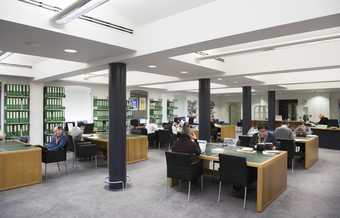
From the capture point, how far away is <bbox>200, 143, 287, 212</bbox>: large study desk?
142 inches

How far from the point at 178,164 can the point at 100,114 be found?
712cm

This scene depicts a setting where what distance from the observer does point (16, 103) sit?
311 inches

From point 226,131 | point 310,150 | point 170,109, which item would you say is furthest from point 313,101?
point 310,150

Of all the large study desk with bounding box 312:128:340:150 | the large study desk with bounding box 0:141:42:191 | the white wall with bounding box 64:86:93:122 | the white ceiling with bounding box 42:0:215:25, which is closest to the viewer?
the white ceiling with bounding box 42:0:215:25

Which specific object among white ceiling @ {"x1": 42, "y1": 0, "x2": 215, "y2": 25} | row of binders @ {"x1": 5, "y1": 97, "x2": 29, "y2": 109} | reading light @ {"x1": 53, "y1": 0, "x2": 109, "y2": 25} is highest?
white ceiling @ {"x1": 42, "y1": 0, "x2": 215, "y2": 25}

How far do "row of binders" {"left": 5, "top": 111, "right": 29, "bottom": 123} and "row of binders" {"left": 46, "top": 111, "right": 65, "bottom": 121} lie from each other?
0.68 meters

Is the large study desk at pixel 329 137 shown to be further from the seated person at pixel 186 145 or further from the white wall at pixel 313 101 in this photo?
the seated person at pixel 186 145

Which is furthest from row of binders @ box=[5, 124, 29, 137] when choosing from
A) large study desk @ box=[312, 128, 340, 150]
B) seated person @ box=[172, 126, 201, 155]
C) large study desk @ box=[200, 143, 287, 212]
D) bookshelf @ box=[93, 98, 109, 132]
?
large study desk @ box=[312, 128, 340, 150]

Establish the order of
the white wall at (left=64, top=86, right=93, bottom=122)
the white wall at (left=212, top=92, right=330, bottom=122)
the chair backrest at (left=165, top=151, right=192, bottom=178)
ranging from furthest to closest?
the white wall at (left=212, top=92, right=330, bottom=122) → the white wall at (left=64, top=86, right=93, bottom=122) → the chair backrest at (left=165, top=151, right=192, bottom=178)

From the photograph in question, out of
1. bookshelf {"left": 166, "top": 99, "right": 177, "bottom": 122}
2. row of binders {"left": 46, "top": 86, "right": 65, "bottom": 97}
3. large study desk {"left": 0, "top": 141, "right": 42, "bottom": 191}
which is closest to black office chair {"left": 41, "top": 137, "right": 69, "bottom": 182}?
large study desk {"left": 0, "top": 141, "right": 42, "bottom": 191}

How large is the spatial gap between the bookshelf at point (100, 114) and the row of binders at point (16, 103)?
268cm

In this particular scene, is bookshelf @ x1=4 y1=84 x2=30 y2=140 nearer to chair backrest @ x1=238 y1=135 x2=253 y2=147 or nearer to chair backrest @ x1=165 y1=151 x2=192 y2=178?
chair backrest @ x1=165 y1=151 x2=192 y2=178

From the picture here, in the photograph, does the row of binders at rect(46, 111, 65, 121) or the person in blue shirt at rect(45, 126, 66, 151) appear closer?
the person in blue shirt at rect(45, 126, 66, 151)

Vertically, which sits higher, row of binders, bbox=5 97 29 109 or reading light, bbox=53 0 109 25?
reading light, bbox=53 0 109 25
